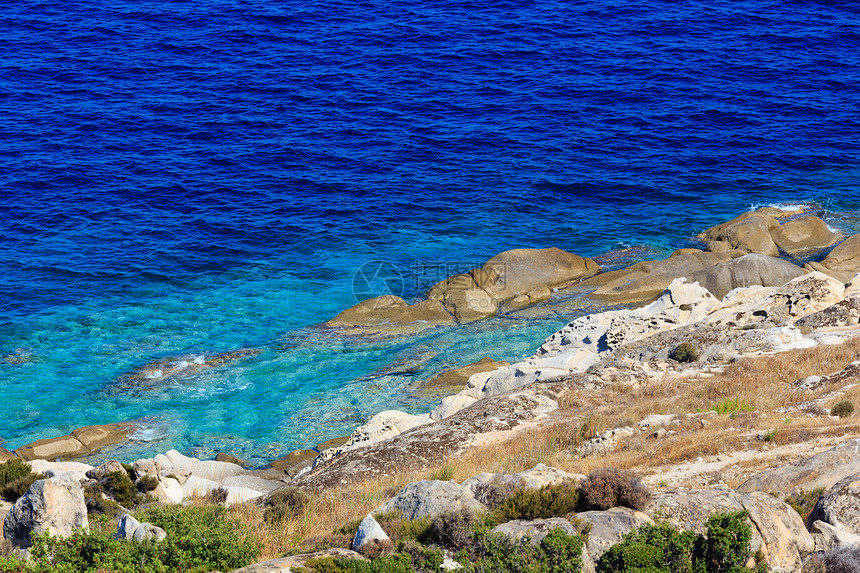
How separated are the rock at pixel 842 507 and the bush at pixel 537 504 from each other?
318 cm

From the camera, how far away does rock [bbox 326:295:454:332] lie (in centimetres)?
3083

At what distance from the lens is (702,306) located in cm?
2389

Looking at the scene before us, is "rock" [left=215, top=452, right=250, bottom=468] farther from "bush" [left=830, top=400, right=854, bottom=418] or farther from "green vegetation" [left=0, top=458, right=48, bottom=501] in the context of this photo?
"bush" [left=830, top=400, right=854, bottom=418]

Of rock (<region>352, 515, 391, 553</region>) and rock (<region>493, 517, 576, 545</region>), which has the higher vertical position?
rock (<region>493, 517, 576, 545</region>)

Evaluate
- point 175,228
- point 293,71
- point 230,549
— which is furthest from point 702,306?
point 293,71

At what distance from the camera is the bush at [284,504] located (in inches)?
470

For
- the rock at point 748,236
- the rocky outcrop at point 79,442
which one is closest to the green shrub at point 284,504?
the rocky outcrop at point 79,442

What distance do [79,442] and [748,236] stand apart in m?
31.4

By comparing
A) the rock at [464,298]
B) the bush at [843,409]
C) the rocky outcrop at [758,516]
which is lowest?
the rock at [464,298]

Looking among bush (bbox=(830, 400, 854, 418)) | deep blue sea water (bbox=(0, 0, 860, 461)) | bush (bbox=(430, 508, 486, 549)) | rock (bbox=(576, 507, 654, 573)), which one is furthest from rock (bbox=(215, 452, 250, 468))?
bush (bbox=(830, 400, 854, 418))

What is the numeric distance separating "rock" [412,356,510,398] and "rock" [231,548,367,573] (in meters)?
16.0

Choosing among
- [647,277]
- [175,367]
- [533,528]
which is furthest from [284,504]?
[647,277]

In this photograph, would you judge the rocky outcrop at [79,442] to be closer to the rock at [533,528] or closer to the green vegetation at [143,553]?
the green vegetation at [143,553]

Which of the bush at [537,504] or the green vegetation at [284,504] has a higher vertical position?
the bush at [537,504]
